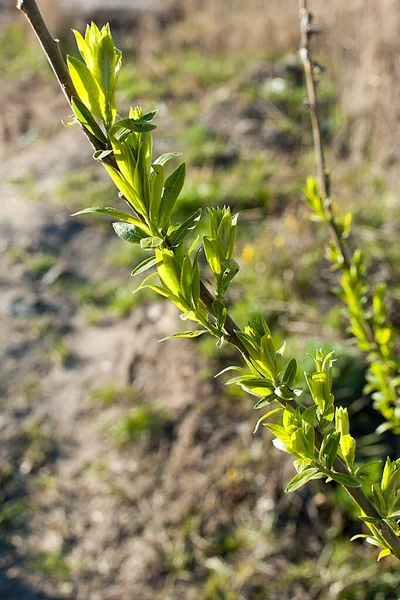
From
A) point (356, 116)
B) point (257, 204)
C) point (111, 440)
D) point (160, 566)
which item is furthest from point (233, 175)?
point (160, 566)

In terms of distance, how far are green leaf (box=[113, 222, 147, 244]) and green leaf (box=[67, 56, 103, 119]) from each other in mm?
138

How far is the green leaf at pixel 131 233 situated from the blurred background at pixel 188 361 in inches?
84.9

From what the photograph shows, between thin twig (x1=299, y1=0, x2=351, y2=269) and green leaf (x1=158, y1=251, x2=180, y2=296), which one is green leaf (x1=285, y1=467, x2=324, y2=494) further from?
thin twig (x1=299, y1=0, x2=351, y2=269)

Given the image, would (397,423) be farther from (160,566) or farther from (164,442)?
(164,442)

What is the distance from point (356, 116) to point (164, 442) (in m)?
3.48

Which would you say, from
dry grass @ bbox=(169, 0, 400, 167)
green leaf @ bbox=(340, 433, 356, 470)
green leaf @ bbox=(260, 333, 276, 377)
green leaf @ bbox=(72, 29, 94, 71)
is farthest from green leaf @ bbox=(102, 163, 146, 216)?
dry grass @ bbox=(169, 0, 400, 167)

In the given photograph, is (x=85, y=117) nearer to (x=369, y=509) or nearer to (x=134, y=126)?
(x=134, y=126)

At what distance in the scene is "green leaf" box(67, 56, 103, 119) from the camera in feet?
2.36

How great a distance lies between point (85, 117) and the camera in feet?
2.34

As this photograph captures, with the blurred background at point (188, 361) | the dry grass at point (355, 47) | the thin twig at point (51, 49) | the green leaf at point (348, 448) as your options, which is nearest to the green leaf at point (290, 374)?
the green leaf at point (348, 448)

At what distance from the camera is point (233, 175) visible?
528cm

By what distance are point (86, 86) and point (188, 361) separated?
2936mm

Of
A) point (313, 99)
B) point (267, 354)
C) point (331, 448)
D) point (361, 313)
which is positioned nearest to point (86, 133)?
point (267, 354)

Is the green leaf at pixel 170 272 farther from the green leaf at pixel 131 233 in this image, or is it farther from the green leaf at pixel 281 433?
the green leaf at pixel 281 433
